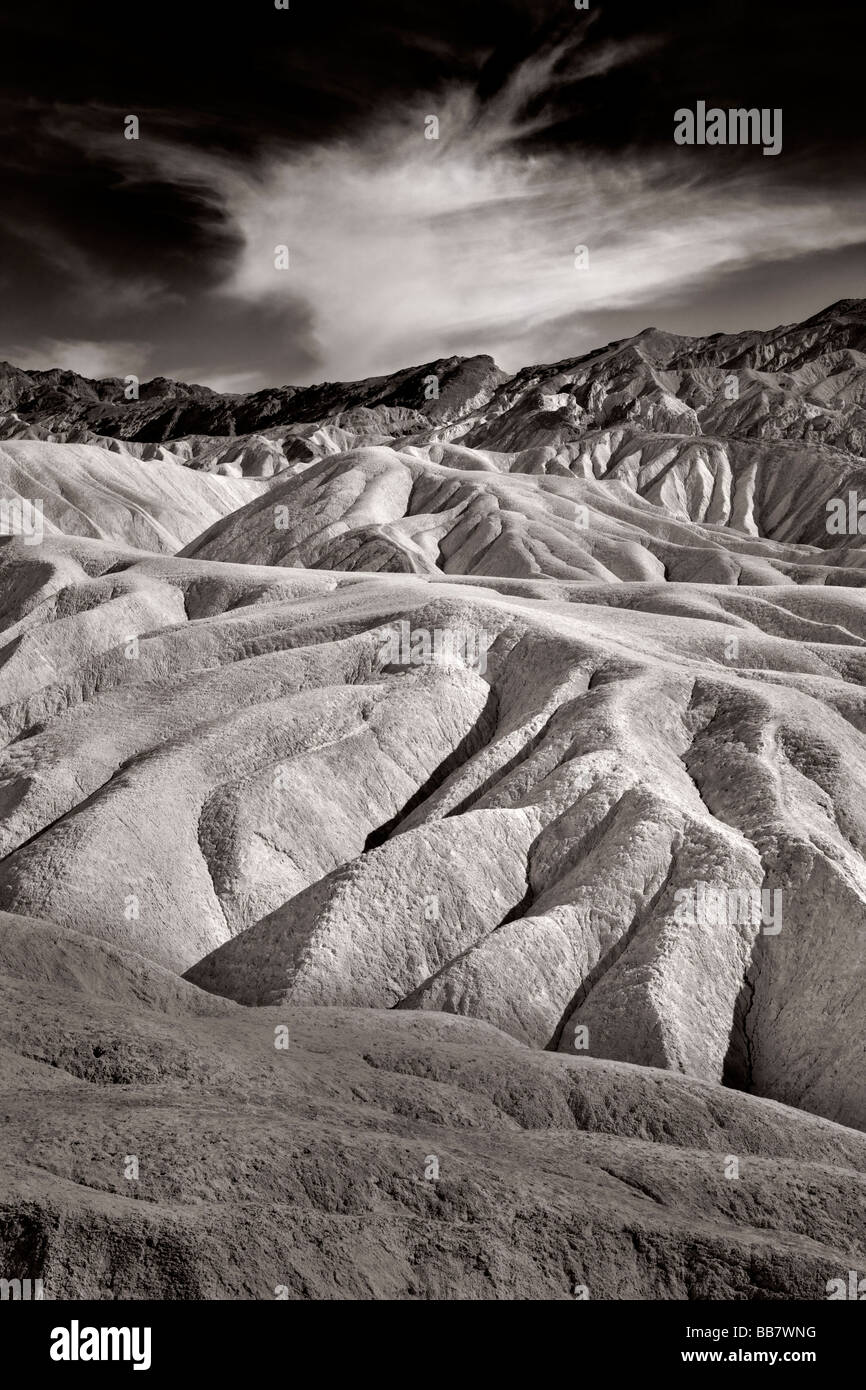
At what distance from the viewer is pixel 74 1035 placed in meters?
21.7

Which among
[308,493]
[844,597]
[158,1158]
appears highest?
[308,493]

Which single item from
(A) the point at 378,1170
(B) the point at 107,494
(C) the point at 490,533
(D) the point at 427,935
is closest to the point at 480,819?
(D) the point at 427,935

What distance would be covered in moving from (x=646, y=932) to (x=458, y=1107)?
1347cm

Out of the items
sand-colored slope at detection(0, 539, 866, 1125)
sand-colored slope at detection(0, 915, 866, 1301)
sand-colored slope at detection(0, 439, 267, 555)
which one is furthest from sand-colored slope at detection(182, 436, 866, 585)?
sand-colored slope at detection(0, 915, 866, 1301)

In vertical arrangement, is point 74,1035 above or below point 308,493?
below

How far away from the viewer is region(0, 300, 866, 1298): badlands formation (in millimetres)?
16641

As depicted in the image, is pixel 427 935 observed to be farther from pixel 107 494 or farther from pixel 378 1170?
pixel 107 494

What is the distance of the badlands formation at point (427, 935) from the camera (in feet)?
54.6

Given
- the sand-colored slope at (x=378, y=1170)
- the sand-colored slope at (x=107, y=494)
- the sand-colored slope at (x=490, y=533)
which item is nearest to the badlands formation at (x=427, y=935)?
the sand-colored slope at (x=378, y=1170)

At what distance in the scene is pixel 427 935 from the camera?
117ft

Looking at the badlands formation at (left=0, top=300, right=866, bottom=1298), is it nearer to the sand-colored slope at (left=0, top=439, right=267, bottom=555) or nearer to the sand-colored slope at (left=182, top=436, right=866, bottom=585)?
the sand-colored slope at (left=182, top=436, right=866, bottom=585)
